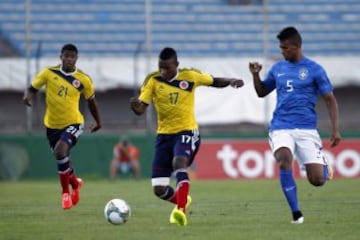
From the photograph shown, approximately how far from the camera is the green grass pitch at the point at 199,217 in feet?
39.5

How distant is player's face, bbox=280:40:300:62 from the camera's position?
13.5 metres

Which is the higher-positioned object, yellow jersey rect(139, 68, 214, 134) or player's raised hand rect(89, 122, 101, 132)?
yellow jersey rect(139, 68, 214, 134)

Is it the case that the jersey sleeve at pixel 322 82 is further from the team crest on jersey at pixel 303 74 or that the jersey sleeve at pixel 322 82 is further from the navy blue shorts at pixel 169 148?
the navy blue shorts at pixel 169 148

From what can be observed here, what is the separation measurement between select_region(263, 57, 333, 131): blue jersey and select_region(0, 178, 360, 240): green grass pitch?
1.34 meters

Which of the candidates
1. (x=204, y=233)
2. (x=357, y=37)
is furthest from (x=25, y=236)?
(x=357, y=37)

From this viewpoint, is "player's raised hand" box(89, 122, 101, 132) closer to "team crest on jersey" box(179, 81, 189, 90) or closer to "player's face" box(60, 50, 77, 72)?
"player's face" box(60, 50, 77, 72)

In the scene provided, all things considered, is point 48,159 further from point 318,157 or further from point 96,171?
point 318,157

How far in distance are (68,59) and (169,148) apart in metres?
3.40

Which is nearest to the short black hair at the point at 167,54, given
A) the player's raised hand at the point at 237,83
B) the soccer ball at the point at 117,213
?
the player's raised hand at the point at 237,83

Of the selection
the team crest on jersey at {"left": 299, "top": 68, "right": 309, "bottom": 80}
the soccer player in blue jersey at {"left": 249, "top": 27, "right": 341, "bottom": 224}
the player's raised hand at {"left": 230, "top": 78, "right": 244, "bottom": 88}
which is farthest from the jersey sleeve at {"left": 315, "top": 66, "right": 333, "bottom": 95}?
the player's raised hand at {"left": 230, "top": 78, "right": 244, "bottom": 88}

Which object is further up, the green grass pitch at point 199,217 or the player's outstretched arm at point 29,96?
the player's outstretched arm at point 29,96

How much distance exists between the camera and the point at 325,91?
534 inches

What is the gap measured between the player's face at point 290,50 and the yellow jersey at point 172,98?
1.65 m

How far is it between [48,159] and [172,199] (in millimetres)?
18099
